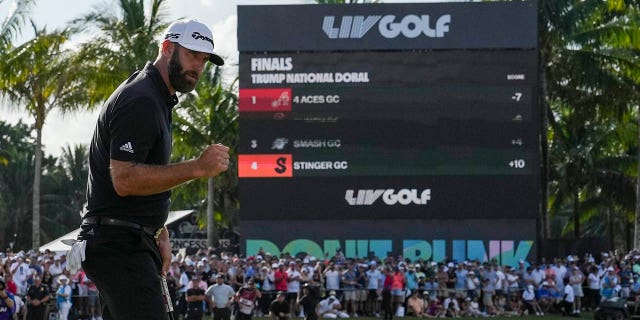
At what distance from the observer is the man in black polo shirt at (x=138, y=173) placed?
17.5ft

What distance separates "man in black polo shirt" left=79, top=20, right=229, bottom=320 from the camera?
532cm

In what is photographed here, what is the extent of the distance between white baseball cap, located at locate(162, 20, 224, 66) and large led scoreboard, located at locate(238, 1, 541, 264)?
27.1 m

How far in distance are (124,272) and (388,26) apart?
2858 cm

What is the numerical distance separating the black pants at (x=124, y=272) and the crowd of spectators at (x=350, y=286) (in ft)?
68.2

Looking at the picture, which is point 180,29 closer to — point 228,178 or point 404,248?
point 404,248

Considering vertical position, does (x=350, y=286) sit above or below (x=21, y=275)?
below

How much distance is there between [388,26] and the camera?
33.6m

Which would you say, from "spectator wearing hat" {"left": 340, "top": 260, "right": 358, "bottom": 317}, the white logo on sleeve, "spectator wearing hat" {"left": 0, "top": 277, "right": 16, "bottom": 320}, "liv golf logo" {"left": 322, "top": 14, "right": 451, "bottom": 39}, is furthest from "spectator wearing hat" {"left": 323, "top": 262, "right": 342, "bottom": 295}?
the white logo on sleeve

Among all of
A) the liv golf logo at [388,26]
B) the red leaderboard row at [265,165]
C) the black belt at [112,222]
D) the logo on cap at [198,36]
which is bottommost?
the black belt at [112,222]

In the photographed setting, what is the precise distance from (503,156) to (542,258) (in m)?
4.04

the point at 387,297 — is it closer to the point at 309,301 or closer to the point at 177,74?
the point at 309,301

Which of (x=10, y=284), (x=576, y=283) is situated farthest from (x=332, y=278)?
(x=10, y=284)

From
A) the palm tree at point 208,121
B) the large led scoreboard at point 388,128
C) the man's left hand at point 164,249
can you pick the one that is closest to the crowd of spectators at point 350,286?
the large led scoreboard at point 388,128

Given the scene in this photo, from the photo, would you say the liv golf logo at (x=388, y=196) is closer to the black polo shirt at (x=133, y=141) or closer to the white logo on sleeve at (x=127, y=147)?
the black polo shirt at (x=133, y=141)
